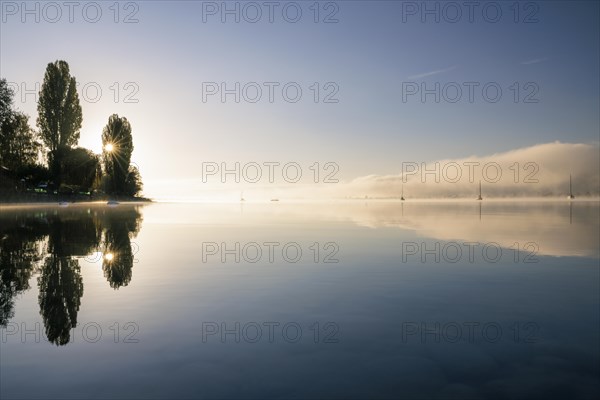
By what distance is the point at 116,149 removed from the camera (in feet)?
324

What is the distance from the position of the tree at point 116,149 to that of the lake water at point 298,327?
299 feet

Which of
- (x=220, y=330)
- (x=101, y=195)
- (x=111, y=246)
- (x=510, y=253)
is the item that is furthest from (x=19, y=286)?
(x=101, y=195)

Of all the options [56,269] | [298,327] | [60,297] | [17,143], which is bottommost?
[298,327]

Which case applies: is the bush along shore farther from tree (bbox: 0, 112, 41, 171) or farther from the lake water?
the lake water

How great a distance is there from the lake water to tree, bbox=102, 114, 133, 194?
9123cm

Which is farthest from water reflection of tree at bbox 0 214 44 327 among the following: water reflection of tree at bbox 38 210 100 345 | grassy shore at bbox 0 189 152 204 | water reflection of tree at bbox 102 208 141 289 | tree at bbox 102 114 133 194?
tree at bbox 102 114 133 194

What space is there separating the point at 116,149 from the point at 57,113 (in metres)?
20.7

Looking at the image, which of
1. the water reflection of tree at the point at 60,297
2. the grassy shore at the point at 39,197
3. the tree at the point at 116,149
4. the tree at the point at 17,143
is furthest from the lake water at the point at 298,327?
the tree at the point at 116,149

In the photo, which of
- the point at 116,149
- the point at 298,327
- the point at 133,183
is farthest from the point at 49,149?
the point at 298,327

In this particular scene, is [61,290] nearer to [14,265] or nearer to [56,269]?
[56,269]

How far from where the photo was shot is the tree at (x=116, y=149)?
3900 inches

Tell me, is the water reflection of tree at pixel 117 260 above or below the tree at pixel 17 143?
below

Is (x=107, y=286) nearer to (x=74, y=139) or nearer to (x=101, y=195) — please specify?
(x=74, y=139)

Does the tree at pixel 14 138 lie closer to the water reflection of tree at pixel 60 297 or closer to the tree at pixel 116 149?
the tree at pixel 116 149
